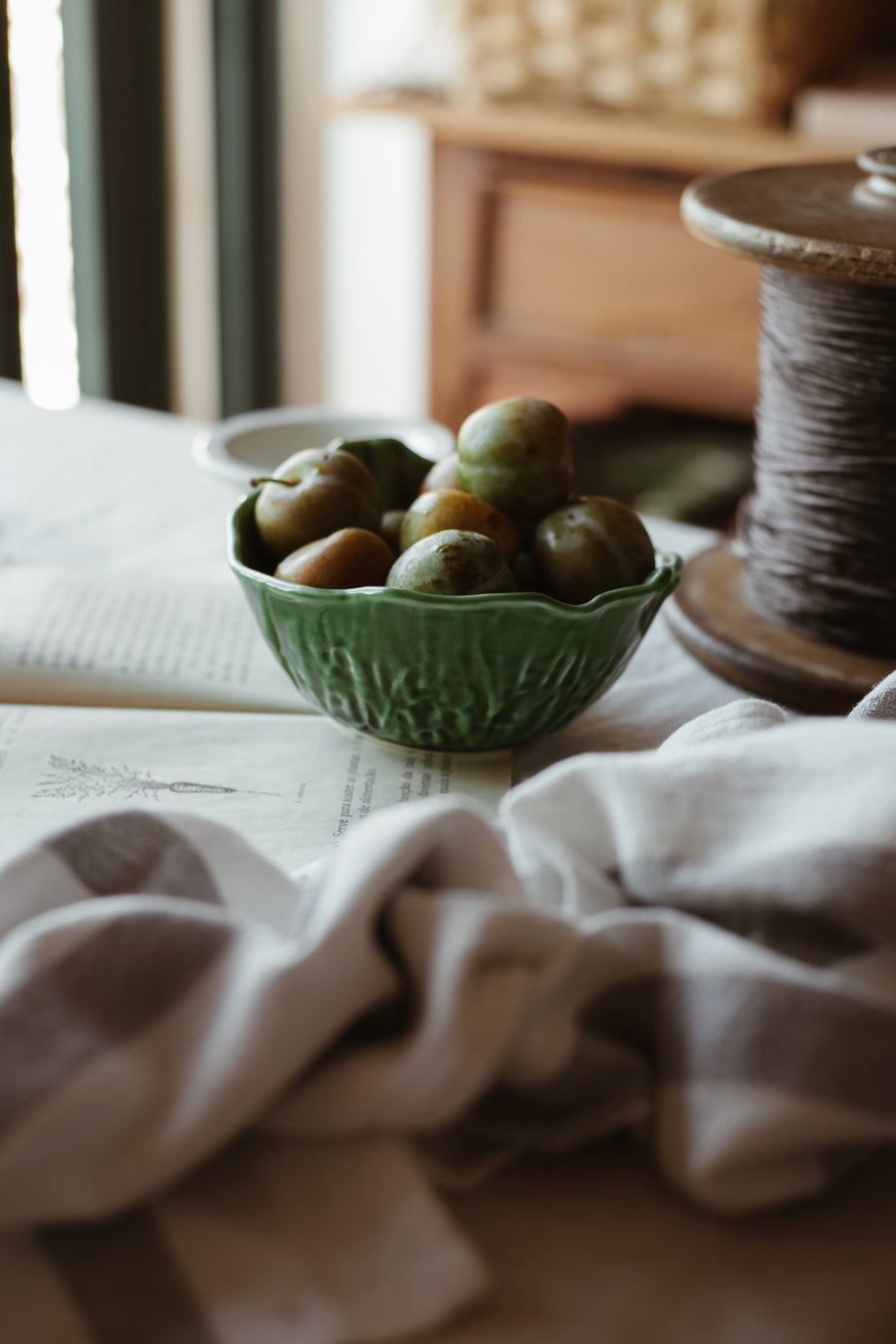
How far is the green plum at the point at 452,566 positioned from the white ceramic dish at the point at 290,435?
25cm

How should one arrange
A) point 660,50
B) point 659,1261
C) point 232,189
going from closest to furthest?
point 659,1261 → point 660,50 → point 232,189

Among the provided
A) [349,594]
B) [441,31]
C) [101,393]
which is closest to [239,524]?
[349,594]

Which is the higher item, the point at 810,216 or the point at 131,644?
the point at 810,216

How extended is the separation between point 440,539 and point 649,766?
15 centimetres

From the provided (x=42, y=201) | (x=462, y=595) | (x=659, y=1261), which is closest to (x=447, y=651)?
(x=462, y=595)

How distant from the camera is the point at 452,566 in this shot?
0.48 m

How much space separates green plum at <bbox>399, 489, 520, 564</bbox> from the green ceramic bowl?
0.14ft

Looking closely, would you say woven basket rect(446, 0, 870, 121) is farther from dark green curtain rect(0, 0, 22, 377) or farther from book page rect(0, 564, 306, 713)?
book page rect(0, 564, 306, 713)

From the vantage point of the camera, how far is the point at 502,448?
1.74 feet

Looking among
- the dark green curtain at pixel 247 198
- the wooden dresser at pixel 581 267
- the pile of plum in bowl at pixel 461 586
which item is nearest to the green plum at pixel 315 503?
the pile of plum in bowl at pixel 461 586

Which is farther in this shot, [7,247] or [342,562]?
[7,247]

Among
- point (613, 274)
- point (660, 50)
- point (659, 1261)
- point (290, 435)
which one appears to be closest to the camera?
point (659, 1261)

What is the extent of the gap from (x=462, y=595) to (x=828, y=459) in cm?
23

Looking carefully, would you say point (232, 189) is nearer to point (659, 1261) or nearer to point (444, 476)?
A: point (444, 476)
